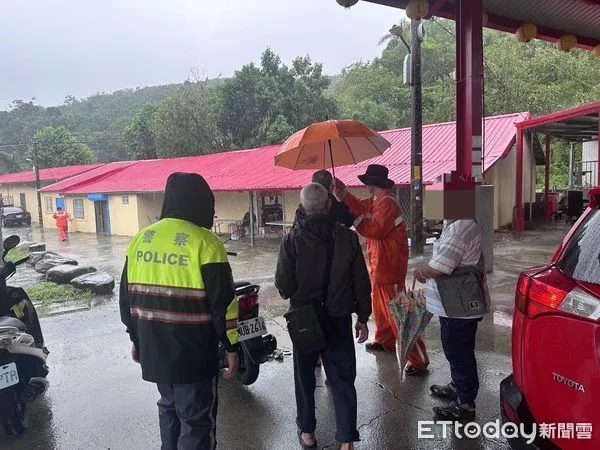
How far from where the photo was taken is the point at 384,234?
413 centimetres

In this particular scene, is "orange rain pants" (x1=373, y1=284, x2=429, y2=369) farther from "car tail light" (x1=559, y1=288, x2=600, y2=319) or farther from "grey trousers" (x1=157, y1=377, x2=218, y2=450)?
"car tail light" (x1=559, y1=288, x2=600, y2=319)

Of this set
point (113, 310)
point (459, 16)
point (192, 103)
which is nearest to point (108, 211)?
point (192, 103)

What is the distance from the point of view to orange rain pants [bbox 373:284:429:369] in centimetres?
427

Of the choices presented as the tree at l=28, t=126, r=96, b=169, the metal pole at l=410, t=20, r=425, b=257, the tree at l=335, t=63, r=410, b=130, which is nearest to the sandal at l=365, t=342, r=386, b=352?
the metal pole at l=410, t=20, r=425, b=257

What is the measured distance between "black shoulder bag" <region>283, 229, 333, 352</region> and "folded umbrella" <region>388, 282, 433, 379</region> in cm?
85

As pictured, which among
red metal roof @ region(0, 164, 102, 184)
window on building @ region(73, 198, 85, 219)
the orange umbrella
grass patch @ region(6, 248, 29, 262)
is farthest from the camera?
red metal roof @ region(0, 164, 102, 184)

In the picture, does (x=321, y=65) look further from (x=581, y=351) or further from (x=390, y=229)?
(x=581, y=351)

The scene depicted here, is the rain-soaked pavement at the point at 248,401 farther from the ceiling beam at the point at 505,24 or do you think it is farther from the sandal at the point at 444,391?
the ceiling beam at the point at 505,24

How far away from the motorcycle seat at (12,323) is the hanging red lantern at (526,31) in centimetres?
741

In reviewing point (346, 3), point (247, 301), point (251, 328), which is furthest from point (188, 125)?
point (251, 328)

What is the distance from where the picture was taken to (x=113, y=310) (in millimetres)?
7492

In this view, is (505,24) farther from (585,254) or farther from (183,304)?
(183,304)

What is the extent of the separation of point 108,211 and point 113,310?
18.0 m

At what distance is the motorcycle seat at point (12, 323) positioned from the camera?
12.4 ft
